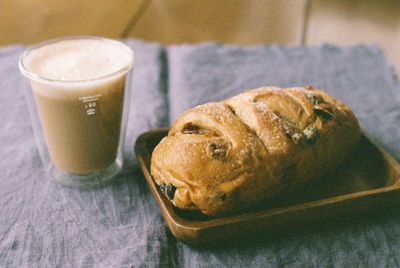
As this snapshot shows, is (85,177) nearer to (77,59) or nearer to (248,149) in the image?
(77,59)

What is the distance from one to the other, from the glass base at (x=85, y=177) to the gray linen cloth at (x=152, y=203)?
1 cm

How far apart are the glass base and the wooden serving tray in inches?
2.8

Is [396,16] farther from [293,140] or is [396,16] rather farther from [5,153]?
[5,153]

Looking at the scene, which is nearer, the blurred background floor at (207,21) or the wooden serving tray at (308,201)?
the wooden serving tray at (308,201)

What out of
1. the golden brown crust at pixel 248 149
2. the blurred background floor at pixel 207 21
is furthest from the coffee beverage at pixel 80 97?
the blurred background floor at pixel 207 21

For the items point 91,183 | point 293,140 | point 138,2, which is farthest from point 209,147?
point 138,2

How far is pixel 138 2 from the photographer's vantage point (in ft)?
5.32

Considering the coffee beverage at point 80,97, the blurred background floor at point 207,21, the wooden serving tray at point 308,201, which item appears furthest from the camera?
the blurred background floor at point 207,21

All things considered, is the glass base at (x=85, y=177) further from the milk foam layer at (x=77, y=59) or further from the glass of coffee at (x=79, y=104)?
the milk foam layer at (x=77, y=59)

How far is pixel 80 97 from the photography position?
0.74m

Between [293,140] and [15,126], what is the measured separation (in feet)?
1.78

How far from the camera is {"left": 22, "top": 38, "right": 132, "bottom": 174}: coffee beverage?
2.43ft

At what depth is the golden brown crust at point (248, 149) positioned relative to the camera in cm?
65

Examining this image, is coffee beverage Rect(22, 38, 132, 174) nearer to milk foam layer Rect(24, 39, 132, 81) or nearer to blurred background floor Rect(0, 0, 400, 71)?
milk foam layer Rect(24, 39, 132, 81)
